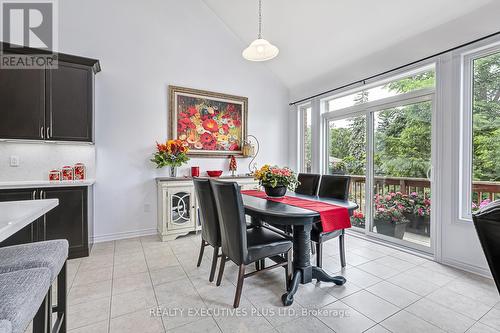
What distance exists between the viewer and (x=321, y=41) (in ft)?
12.0

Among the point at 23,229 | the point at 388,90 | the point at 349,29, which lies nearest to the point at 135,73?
the point at 23,229

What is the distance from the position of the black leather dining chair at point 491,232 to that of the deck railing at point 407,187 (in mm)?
2365

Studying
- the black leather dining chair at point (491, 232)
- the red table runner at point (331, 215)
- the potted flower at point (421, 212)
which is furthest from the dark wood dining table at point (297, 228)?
the potted flower at point (421, 212)

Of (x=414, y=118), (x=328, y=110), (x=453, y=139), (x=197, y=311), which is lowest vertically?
(x=197, y=311)

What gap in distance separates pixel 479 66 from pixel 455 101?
1.33ft

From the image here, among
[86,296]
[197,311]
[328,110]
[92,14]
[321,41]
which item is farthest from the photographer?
[328,110]

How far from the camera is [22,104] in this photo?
2605mm

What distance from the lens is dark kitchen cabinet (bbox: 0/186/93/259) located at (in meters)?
2.49

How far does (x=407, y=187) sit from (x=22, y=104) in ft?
15.7

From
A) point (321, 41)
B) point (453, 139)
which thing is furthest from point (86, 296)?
point (321, 41)

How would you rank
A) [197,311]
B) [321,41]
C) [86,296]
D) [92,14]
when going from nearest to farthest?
[197,311], [86,296], [92,14], [321,41]

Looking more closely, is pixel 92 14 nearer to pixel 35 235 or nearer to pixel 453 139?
pixel 35 235

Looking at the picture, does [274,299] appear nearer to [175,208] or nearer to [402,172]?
[175,208]

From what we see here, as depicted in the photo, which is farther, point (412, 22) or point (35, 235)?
point (412, 22)
